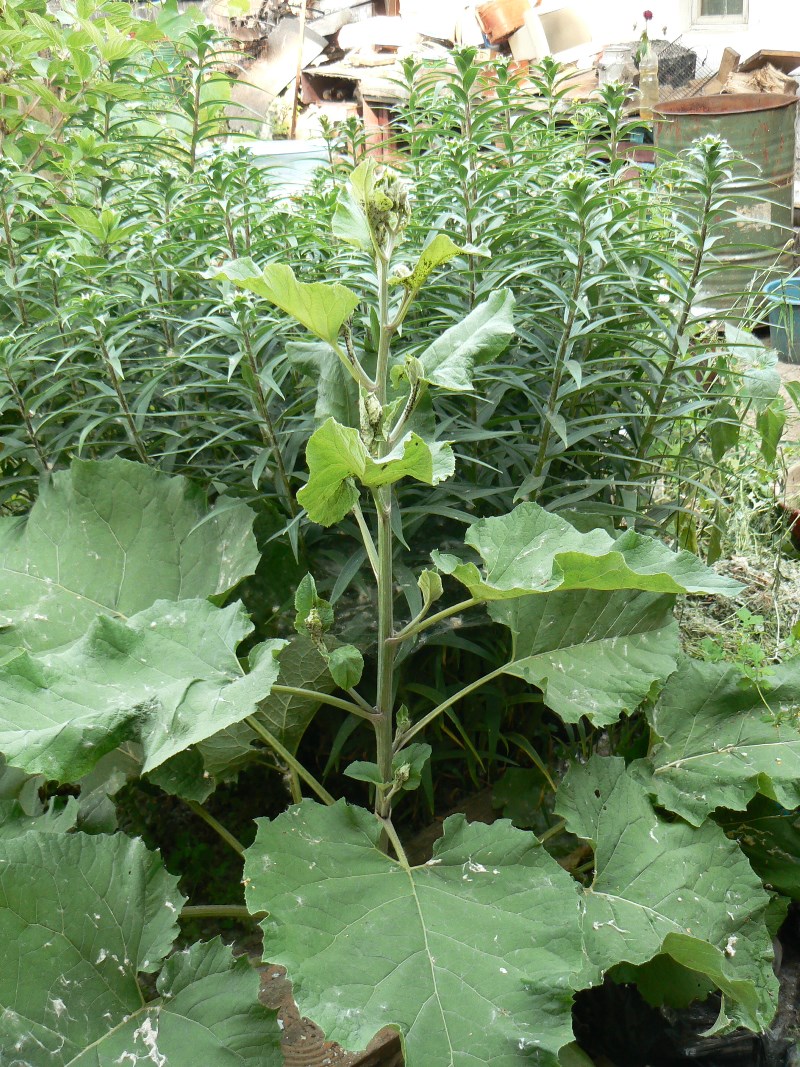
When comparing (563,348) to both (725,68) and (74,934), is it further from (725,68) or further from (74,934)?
(725,68)

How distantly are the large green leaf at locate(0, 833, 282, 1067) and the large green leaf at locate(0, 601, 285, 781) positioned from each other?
0.58 ft

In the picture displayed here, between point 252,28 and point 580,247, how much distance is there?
739 cm

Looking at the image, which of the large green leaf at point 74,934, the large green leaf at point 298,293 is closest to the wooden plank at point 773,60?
the large green leaf at point 298,293

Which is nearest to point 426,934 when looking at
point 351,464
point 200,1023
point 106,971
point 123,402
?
point 200,1023

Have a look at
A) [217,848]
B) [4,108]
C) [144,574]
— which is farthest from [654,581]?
[4,108]

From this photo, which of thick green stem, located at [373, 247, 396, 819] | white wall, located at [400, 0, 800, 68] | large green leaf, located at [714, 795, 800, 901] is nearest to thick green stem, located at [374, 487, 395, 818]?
thick green stem, located at [373, 247, 396, 819]

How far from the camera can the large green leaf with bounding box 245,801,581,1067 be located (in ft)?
3.50

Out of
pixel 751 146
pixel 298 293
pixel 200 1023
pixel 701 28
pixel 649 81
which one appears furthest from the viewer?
pixel 701 28

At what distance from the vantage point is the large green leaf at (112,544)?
1.57 meters

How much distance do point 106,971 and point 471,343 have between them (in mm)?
907

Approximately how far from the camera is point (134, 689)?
1220mm

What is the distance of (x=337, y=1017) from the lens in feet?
3.49

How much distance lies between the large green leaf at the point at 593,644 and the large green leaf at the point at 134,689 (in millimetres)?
392

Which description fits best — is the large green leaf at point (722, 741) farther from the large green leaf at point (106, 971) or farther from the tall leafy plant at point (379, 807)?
the large green leaf at point (106, 971)
